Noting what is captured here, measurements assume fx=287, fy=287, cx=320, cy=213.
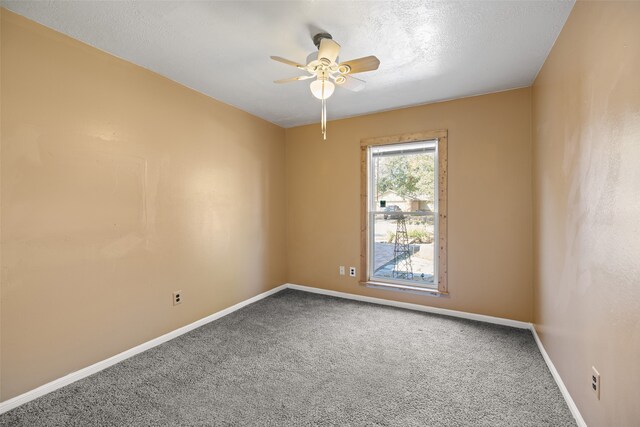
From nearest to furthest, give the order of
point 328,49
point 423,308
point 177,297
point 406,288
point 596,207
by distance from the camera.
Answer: point 596,207
point 328,49
point 177,297
point 423,308
point 406,288

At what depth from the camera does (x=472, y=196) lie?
332 cm

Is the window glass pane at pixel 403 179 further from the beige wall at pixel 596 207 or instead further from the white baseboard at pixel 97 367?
the white baseboard at pixel 97 367

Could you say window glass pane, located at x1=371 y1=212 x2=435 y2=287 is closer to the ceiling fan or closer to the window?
the window

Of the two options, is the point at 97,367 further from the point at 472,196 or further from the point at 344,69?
the point at 472,196

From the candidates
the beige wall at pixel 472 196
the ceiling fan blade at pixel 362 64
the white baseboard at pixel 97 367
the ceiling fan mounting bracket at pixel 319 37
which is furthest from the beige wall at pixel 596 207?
the white baseboard at pixel 97 367

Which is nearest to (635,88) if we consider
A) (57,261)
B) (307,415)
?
(307,415)

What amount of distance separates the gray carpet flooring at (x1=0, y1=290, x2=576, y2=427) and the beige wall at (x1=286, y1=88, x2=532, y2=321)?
1.57 ft

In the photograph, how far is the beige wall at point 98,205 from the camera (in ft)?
6.23

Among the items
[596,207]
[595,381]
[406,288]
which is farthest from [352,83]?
[406,288]

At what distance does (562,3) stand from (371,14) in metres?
1.17

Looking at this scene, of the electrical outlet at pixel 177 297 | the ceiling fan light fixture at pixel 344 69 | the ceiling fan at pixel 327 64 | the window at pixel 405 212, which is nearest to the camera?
the ceiling fan at pixel 327 64

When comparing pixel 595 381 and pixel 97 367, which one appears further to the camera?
pixel 97 367

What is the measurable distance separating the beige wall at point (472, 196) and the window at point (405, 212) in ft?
0.36

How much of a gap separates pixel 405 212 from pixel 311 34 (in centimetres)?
247
